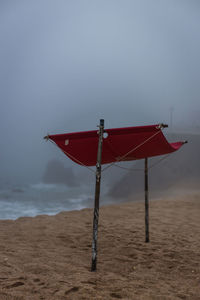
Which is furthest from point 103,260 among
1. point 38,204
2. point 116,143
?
point 38,204

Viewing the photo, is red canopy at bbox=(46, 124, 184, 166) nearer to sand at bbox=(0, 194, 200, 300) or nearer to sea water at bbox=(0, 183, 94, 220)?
sand at bbox=(0, 194, 200, 300)

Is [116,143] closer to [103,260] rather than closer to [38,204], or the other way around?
[103,260]

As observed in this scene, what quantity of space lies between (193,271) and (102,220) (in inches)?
236

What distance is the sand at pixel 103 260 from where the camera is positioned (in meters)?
3.88

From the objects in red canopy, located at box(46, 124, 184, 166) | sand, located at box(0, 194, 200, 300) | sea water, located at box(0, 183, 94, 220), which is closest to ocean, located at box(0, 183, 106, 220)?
sea water, located at box(0, 183, 94, 220)

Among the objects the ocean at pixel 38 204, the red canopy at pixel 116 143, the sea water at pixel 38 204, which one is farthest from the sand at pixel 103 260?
the sea water at pixel 38 204

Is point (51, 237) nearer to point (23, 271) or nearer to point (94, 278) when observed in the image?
point (23, 271)

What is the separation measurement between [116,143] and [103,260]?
277 centimetres

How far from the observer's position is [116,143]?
574cm

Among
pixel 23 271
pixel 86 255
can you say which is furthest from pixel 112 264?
pixel 23 271

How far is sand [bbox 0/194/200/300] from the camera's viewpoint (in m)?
3.88

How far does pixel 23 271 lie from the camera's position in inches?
183

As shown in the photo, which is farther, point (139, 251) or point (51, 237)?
point (51, 237)

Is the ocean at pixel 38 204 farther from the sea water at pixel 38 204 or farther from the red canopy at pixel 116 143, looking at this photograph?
the red canopy at pixel 116 143
